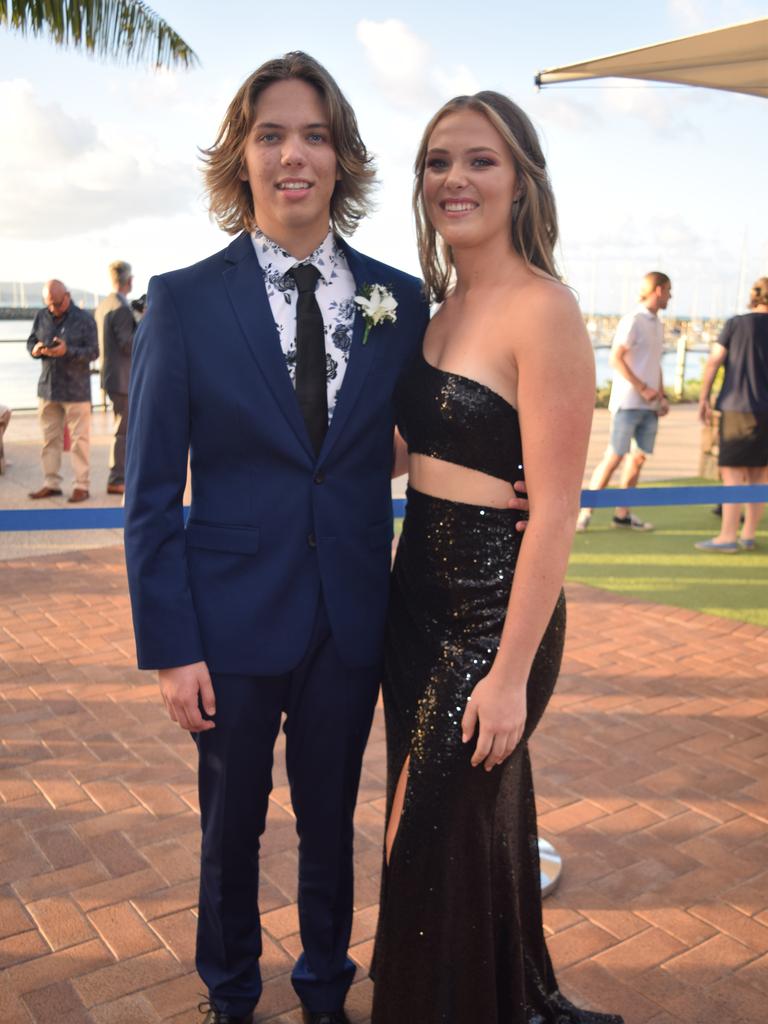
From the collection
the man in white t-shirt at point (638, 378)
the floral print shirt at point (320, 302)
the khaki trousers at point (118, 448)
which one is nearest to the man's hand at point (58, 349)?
the khaki trousers at point (118, 448)

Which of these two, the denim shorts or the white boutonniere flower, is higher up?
the white boutonniere flower

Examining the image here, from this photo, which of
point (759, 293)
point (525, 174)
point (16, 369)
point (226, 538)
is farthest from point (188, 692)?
point (16, 369)

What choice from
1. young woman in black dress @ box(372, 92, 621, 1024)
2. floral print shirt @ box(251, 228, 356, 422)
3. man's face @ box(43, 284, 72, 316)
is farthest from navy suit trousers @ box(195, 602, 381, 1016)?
man's face @ box(43, 284, 72, 316)

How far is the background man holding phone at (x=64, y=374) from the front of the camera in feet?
29.1

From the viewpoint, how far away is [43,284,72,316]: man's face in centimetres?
895

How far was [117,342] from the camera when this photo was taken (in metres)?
9.02

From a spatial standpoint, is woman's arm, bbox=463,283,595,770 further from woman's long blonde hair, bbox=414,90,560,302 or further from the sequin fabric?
woman's long blonde hair, bbox=414,90,560,302

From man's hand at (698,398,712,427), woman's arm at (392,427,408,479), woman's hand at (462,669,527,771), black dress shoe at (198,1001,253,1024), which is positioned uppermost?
man's hand at (698,398,712,427)

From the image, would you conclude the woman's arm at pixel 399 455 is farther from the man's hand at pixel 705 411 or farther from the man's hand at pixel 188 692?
the man's hand at pixel 705 411

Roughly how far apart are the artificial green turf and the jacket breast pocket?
4807mm

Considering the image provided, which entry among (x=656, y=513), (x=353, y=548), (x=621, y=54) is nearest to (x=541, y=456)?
(x=353, y=548)

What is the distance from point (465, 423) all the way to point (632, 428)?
6225 millimetres

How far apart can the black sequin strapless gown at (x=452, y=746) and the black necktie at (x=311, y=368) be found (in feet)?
0.66

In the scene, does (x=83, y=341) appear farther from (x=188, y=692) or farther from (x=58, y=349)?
(x=188, y=692)
